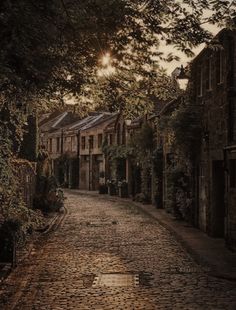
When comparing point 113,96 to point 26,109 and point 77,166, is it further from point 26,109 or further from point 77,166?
point 77,166

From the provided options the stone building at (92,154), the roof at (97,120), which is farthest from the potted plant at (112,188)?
the roof at (97,120)

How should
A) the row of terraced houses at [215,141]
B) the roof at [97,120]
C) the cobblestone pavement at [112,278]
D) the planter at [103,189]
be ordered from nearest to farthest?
the cobblestone pavement at [112,278], the row of terraced houses at [215,141], the planter at [103,189], the roof at [97,120]

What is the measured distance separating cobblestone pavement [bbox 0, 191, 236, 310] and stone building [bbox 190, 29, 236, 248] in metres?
1.67

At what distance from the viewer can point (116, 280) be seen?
36.3 feet

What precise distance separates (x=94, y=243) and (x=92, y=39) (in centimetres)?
861

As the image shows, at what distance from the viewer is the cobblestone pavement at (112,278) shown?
9258mm

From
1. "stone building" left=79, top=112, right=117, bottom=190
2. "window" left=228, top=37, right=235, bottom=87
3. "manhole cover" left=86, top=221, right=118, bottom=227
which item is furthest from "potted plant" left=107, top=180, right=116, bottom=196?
"window" left=228, top=37, right=235, bottom=87

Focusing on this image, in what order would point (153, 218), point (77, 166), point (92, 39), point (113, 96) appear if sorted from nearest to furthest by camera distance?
point (92, 39) → point (113, 96) → point (153, 218) → point (77, 166)

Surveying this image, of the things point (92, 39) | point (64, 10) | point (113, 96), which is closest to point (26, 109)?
point (113, 96)

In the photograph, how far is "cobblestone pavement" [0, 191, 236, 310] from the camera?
926 centimetres

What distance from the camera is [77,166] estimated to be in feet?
186

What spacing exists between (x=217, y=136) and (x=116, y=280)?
7.70 m

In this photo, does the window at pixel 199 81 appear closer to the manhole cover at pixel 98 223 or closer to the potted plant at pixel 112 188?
the manhole cover at pixel 98 223

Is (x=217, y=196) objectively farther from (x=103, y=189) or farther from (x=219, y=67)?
(x=103, y=189)
